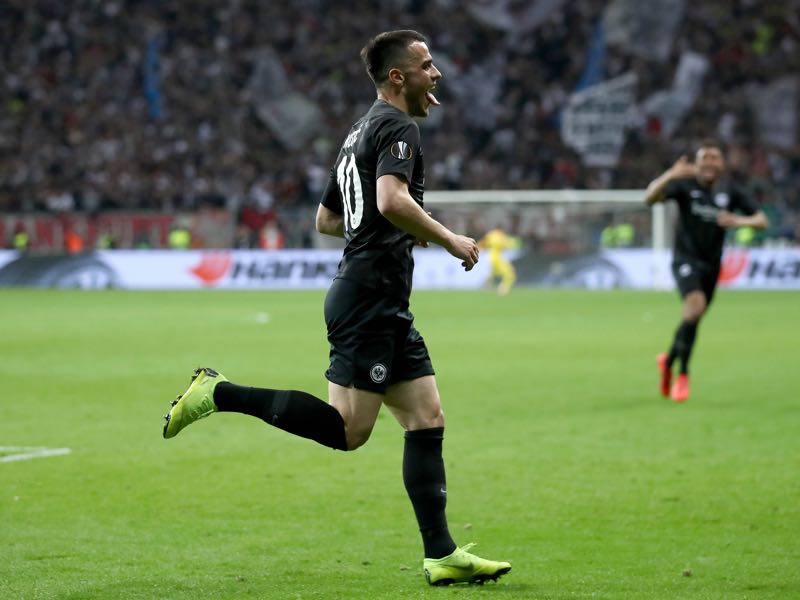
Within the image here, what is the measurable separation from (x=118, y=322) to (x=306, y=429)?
18799 millimetres

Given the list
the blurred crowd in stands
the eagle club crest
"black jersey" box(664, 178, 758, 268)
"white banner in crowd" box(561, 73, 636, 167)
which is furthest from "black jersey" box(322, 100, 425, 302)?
"white banner in crowd" box(561, 73, 636, 167)

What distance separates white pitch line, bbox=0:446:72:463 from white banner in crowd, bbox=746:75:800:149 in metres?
34.0

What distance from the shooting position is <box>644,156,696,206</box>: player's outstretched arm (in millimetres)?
11352

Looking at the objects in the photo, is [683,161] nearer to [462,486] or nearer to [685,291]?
[685,291]

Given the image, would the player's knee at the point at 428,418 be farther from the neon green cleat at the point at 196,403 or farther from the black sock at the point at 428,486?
the neon green cleat at the point at 196,403

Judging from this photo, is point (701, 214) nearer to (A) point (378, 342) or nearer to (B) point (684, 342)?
(B) point (684, 342)

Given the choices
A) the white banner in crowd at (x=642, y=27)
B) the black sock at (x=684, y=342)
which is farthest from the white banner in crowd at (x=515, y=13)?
the black sock at (x=684, y=342)

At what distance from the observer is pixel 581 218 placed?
36969 millimetres

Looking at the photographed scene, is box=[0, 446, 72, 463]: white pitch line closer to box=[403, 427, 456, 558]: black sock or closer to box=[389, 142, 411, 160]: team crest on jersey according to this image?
box=[403, 427, 456, 558]: black sock

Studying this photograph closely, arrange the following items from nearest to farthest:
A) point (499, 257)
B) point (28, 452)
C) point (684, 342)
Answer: point (28, 452)
point (684, 342)
point (499, 257)

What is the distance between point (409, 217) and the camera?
207 inches

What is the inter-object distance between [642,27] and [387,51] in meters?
39.6

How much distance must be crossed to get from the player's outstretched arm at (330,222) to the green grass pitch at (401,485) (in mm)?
1483

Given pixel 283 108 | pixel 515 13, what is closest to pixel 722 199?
pixel 283 108
